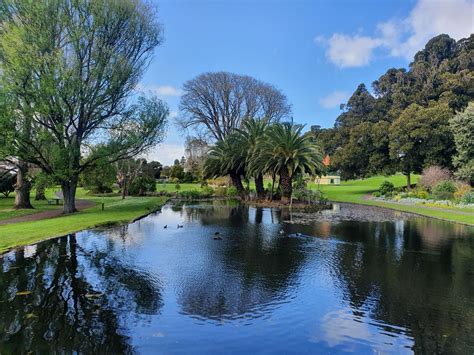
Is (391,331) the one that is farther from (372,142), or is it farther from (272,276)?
(372,142)

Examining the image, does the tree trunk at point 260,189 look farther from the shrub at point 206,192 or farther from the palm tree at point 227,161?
the shrub at point 206,192

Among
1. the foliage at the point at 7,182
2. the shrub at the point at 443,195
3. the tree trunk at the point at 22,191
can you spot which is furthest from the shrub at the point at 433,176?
the foliage at the point at 7,182

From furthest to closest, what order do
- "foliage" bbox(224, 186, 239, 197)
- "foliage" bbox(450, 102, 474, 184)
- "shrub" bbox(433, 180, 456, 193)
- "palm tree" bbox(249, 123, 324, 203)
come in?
1. "foliage" bbox(224, 186, 239, 197)
2. "foliage" bbox(450, 102, 474, 184)
3. "palm tree" bbox(249, 123, 324, 203)
4. "shrub" bbox(433, 180, 456, 193)

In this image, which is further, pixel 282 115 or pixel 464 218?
pixel 282 115

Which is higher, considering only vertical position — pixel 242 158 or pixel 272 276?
pixel 242 158

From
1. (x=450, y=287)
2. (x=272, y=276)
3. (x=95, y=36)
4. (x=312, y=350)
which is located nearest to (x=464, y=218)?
(x=450, y=287)

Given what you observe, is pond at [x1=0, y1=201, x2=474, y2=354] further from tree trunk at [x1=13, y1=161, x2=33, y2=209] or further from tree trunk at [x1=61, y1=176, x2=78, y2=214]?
tree trunk at [x1=13, y1=161, x2=33, y2=209]

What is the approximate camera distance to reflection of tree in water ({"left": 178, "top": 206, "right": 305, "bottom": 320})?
22.6ft

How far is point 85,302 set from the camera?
696 cm

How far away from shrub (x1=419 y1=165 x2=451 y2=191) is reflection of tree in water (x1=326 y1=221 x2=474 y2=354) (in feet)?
67.4

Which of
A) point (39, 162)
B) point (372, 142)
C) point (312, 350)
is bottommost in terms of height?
point (312, 350)

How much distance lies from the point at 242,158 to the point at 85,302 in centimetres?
2903

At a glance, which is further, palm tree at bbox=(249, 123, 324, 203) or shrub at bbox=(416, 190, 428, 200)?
shrub at bbox=(416, 190, 428, 200)

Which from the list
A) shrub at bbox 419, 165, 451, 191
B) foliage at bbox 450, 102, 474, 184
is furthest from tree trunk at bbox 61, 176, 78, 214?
foliage at bbox 450, 102, 474, 184
